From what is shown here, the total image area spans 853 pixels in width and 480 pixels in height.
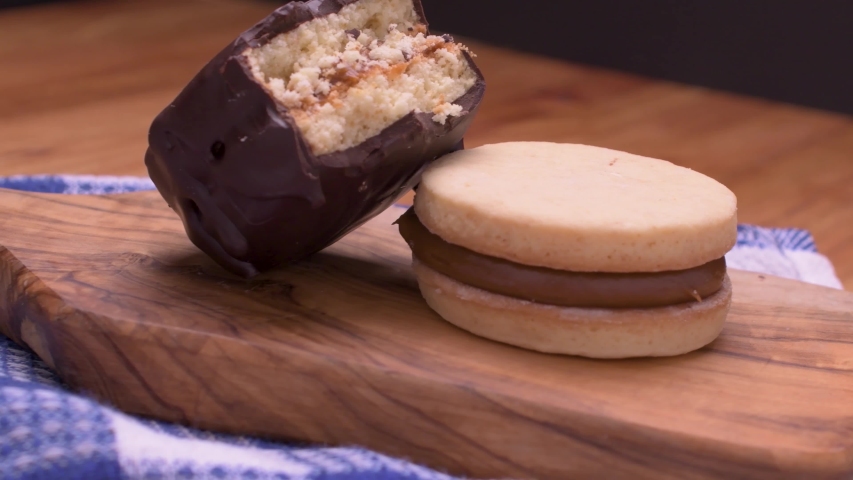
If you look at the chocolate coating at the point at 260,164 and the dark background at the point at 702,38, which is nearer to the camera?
the chocolate coating at the point at 260,164

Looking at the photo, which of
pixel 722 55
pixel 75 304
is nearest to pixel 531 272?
pixel 75 304

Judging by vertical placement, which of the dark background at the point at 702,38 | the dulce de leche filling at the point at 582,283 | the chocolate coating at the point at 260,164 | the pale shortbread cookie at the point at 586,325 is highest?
the chocolate coating at the point at 260,164

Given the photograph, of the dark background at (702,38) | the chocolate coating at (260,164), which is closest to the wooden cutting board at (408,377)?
the chocolate coating at (260,164)

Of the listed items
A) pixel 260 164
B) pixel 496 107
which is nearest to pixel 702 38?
pixel 496 107

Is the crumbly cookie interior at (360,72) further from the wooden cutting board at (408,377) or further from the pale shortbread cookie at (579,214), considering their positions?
the wooden cutting board at (408,377)

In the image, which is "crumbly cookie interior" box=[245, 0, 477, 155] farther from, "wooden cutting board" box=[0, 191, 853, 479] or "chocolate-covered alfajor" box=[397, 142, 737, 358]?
"wooden cutting board" box=[0, 191, 853, 479]

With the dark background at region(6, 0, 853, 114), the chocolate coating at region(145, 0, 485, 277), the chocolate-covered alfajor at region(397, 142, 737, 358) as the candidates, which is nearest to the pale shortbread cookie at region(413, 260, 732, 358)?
the chocolate-covered alfajor at region(397, 142, 737, 358)

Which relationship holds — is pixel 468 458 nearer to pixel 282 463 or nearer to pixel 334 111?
pixel 282 463

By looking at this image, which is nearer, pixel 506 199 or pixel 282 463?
pixel 282 463
